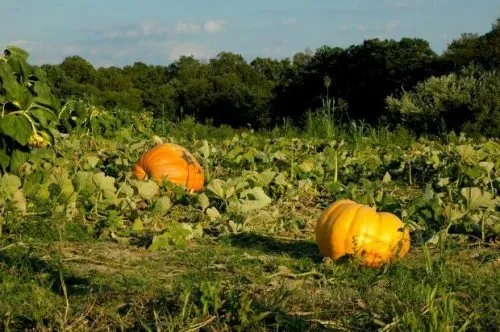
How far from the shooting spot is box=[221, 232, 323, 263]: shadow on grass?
14.5 feet

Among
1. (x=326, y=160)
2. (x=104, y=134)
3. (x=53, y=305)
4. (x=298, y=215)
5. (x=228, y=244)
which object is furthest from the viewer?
(x=104, y=134)

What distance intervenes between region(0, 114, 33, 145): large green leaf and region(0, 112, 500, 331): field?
0.28 metres

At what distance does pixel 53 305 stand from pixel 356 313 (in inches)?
47.0

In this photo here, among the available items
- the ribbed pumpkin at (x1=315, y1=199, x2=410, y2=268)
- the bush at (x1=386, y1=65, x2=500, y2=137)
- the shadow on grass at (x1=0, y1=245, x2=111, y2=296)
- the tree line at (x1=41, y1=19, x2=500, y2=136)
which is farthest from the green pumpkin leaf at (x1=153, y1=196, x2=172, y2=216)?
the bush at (x1=386, y1=65, x2=500, y2=137)

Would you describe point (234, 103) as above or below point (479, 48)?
Answer: below

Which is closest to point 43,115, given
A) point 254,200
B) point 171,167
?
point 171,167

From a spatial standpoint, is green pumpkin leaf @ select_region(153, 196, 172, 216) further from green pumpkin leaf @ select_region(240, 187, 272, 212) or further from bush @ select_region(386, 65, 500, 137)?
bush @ select_region(386, 65, 500, 137)

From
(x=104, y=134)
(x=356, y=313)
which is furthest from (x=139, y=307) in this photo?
(x=104, y=134)

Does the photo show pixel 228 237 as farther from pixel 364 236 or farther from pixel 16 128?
pixel 16 128

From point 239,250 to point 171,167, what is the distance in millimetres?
2140

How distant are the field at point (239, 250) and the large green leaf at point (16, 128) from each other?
0.91ft

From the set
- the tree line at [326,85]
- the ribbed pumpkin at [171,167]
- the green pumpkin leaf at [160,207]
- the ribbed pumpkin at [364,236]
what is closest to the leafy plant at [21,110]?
the ribbed pumpkin at [171,167]

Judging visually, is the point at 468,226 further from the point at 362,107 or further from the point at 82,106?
the point at 362,107

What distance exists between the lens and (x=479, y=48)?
23.1 m
